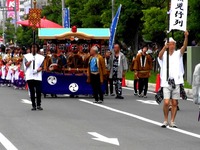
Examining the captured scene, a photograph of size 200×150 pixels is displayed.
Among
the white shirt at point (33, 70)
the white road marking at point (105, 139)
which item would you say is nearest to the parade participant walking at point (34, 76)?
the white shirt at point (33, 70)

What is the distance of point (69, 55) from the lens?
27.6m

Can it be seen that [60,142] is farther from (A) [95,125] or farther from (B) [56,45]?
(B) [56,45]

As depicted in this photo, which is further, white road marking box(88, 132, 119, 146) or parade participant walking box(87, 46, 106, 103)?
parade participant walking box(87, 46, 106, 103)

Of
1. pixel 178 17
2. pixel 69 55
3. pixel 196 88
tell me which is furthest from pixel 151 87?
pixel 196 88

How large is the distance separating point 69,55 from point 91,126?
35.1 ft

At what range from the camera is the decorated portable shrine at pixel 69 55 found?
1068 inches

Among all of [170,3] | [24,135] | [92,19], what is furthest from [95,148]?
[92,19]

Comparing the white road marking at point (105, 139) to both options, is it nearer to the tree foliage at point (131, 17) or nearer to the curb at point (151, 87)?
the curb at point (151, 87)

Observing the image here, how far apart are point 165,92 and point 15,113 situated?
207 inches

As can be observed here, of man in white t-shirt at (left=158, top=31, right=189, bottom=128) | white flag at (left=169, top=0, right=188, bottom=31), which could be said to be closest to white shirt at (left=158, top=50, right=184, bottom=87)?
man in white t-shirt at (left=158, top=31, right=189, bottom=128)

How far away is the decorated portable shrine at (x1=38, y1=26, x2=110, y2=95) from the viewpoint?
27125 mm

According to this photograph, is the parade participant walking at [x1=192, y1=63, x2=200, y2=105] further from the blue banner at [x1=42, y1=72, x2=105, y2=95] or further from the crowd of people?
the blue banner at [x1=42, y1=72, x2=105, y2=95]

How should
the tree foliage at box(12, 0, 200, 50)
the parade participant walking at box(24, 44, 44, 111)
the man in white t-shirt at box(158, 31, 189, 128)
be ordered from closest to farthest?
the man in white t-shirt at box(158, 31, 189, 128) < the parade participant walking at box(24, 44, 44, 111) < the tree foliage at box(12, 0, 200, 50)

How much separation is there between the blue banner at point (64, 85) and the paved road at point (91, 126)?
70.9 inches
